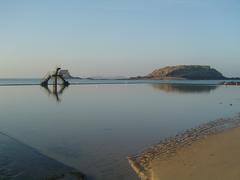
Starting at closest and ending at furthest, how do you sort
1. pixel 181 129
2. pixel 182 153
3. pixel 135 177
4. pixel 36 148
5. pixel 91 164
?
pixel 135 177 < pixel 91 164 < pixel 182 153 < pixel 36 148 < pixel 181 129

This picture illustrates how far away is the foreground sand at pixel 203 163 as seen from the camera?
10.2m

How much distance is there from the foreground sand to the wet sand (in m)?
3.09

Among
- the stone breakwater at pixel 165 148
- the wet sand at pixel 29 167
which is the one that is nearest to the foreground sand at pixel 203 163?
the stone breakwater at pixel 165 148

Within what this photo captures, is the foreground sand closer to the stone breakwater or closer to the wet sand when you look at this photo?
the stone breakwater

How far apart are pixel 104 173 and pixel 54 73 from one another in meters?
86.0

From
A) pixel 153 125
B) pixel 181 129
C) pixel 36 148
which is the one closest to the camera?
pixel 36 148

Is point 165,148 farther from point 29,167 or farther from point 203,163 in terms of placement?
point 29,167

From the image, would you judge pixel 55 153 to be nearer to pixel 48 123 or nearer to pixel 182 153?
pixel 182 153

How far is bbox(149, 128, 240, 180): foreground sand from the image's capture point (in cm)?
1024

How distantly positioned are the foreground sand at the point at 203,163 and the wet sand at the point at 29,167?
309 centimetres

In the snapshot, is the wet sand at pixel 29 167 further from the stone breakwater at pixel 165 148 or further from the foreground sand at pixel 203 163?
the foreground sand at pixel 203 163

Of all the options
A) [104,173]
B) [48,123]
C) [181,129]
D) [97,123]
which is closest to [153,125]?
[181,129]

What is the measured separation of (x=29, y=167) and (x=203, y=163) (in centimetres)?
670

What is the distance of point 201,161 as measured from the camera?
39.1 feet
